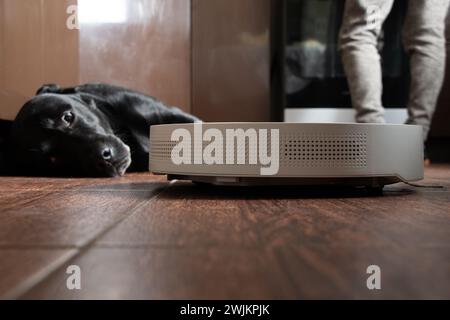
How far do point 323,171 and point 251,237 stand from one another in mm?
295

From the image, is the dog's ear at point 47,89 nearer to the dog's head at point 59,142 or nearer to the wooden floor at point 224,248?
the dog's head at point 59,142

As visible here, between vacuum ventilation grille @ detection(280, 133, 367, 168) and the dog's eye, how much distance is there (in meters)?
0.78

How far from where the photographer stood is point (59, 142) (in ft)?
4.26

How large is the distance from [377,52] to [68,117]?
3.22ft

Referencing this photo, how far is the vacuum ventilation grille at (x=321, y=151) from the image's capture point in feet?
2.29

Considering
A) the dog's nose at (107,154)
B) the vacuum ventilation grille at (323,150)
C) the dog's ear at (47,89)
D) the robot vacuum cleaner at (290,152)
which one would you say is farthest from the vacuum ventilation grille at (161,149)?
the dog's ear at (47,89)

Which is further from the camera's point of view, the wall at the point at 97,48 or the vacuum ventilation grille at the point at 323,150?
the wall at the point at 97,48

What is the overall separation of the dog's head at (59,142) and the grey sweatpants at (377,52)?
2.56ft

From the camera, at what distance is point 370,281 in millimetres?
303

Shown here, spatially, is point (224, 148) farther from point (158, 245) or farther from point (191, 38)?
point (191, 38)

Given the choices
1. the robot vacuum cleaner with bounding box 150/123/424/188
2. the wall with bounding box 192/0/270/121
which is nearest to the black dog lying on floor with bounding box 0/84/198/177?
the robot vacuum cleaner with bounding box 150/123/424/188

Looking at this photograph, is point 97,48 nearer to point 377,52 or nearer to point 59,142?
point 59,142

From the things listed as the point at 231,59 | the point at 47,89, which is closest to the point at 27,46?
the point at 47,89
